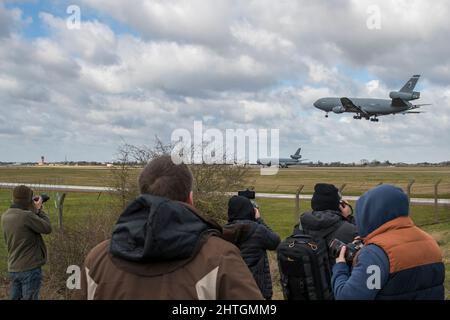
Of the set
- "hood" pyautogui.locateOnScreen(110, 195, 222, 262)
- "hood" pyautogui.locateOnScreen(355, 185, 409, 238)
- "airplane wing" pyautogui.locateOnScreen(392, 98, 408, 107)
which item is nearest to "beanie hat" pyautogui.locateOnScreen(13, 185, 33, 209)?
"hood" pyautogui.locateOnScreen(110, 195, 222, 262)

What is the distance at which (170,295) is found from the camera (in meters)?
2.09

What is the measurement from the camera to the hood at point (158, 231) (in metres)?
2.07

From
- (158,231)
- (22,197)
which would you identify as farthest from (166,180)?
(22,197)

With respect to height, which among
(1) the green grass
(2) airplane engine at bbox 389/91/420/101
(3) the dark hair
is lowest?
(1) the green grass

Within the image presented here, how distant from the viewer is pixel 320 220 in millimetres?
4559

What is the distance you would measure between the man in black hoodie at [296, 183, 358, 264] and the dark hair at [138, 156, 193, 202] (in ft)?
7.82

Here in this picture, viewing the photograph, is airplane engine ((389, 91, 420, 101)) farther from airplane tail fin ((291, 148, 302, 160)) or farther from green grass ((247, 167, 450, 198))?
airplane tail fin ((291, 148, 302, 160))

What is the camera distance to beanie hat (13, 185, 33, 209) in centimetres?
610

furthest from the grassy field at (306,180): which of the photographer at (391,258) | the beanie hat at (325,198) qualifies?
the photographer at (391,258)

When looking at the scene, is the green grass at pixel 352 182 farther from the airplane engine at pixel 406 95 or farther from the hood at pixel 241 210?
the airplane engine at pixel 406 95

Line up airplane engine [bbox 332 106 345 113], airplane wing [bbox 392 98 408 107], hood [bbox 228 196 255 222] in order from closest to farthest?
hood [bbox 228 196 255 222]
airplane wing [bbox 392 98 408 107]
airplane engine [bbox 332 106 345 113]
